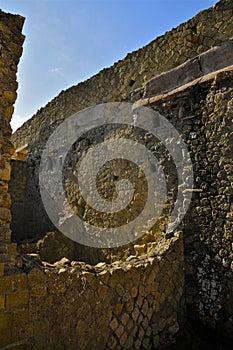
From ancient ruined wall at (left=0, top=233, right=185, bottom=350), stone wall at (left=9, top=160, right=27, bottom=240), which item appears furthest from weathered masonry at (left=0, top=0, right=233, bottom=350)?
stone wall at (left=9, top=160, right=27, bottom=240)

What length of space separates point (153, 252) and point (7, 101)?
2317mm

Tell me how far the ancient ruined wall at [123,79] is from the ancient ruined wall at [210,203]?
1.77 feet

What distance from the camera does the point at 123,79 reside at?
513 centimetres

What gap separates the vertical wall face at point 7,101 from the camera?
2.40 m

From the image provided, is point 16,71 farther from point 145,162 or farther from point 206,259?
point 206,259

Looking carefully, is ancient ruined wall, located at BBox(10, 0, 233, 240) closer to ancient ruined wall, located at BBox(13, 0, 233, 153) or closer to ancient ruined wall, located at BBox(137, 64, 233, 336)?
ancient ruined wall, located at BBox(13, 0, 233, 153)

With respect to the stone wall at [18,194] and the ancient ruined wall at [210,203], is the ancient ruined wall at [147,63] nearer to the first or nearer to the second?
the ancient ruined wall at [210,203]

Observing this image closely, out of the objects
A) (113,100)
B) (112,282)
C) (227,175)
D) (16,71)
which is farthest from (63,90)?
(112,282)

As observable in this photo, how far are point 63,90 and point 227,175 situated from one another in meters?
4.64

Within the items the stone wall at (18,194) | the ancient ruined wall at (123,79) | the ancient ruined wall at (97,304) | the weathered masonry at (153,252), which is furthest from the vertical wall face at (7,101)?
→ the stone wall at (18,194)

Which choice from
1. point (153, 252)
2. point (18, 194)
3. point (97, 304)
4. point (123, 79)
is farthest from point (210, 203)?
point (18, 194)

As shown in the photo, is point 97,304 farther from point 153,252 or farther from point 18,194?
point 18,194

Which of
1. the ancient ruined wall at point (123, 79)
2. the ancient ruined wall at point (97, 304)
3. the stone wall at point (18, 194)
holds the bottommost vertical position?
the ancient ruined wall at point (97, 304)

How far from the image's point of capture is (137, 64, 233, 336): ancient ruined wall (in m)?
3.29
